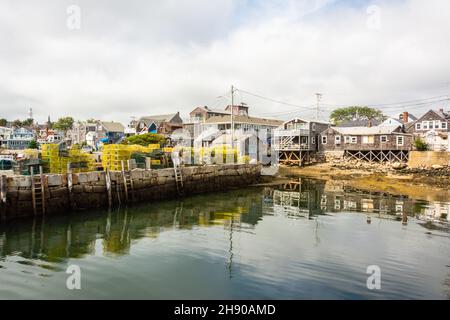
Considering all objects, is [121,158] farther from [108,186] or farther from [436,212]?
[436,212]

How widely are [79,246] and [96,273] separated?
143 inches

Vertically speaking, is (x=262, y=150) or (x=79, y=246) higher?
(x=262, y=150)

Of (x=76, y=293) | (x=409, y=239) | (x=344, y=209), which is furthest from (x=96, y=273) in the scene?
(x=344, y=209)

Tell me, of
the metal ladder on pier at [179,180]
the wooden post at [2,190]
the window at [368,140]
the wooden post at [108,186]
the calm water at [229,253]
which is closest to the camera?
the calm water at [229,253]

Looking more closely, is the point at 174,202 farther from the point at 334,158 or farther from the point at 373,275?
the point at 334,158

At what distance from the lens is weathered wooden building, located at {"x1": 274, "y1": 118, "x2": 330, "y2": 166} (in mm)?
52062

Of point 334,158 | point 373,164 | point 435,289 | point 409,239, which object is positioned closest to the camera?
point 435,289

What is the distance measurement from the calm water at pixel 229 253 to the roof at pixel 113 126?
67166mm

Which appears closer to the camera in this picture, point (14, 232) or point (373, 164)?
point (14, 232)

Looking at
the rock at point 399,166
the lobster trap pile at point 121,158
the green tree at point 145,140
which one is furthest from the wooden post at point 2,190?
the rock at point 399,166

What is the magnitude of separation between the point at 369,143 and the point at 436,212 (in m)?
28.6

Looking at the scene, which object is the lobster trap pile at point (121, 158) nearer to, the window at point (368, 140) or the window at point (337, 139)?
the window at point (337, 139)

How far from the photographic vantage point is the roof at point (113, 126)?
8509 centimetres
